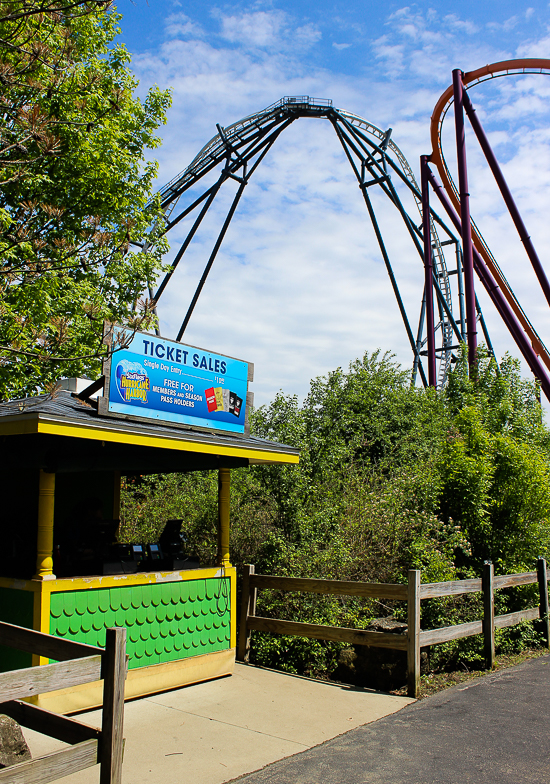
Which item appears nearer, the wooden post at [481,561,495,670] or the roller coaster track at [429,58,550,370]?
the wooden post at [481,561,495,670]

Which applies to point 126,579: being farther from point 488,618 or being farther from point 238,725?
point 488,618

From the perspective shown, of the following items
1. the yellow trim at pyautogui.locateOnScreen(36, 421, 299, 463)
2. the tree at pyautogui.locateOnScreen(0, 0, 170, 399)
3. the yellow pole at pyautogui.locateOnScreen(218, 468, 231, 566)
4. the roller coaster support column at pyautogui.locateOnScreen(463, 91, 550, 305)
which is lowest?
the yellow pole at pyautogui.locateOnScreen(218, 468, 231, 566)

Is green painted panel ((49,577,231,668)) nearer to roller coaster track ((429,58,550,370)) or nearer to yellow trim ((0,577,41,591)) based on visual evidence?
yellow trim ((0,577,41,591))

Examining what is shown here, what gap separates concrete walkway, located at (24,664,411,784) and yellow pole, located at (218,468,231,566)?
123 centimetres

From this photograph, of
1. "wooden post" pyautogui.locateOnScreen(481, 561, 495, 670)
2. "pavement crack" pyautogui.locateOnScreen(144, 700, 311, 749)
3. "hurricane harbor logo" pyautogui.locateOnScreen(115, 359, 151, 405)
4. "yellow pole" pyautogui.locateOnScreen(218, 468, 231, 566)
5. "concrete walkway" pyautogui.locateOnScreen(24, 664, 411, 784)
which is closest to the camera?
"concrete walkway" pyautogui.locateOnScreen(24, 664, 411, 784)

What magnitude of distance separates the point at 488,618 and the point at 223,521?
3.11 metres

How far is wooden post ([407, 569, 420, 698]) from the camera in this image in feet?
19.4

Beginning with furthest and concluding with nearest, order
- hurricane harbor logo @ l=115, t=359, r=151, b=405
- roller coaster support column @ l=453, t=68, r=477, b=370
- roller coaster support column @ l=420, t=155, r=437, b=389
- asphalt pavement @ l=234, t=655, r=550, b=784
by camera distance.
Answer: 1. roller coaster support column @ l=420, t=155, r=437, b=389
2. roller coaster support column @ l=453, t=68, r=477, b=370
3. hurricane harbor logo @ l=115, t=359, r=151, b=405
4. asphalt pavement @ l=234, t=655, r=550, b=784

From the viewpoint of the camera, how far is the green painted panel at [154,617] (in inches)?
217

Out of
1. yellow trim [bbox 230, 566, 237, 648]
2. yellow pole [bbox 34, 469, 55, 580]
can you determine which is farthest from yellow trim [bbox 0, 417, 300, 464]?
yellow trim [bbox 230, 566, 237, 648]

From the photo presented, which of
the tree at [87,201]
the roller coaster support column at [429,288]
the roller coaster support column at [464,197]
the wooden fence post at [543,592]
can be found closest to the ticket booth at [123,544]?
the tree at [87,201]

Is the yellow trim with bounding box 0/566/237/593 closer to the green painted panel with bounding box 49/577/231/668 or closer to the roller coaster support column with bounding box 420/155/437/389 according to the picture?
the green painted panel with bounding box 49/577/231/668

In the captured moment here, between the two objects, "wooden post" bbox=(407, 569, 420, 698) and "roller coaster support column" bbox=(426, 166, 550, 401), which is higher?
"roller coaster support column" bbox=(426, 166, 550, 401)

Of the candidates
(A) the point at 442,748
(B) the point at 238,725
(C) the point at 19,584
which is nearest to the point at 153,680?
(B) the point at 238,725
